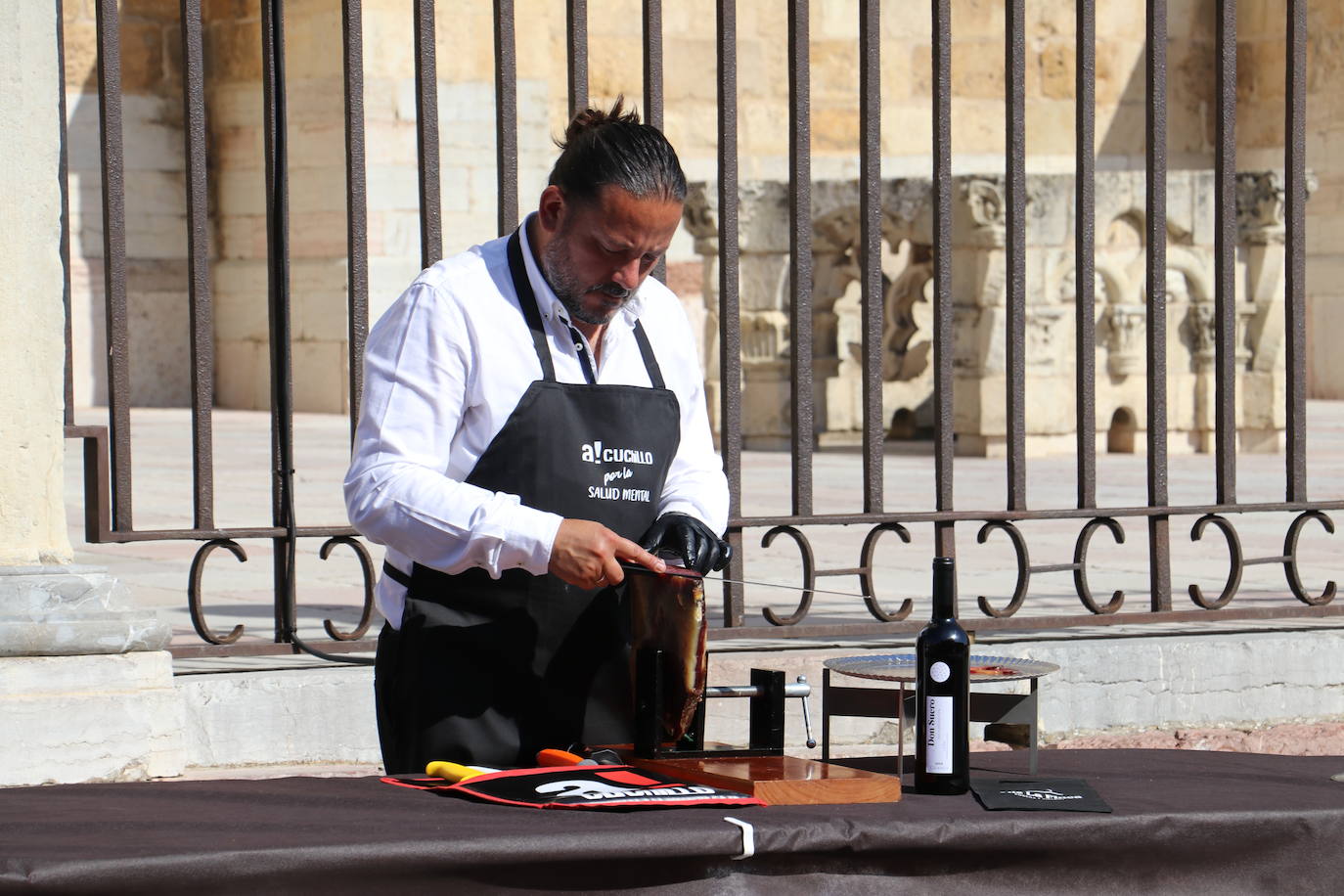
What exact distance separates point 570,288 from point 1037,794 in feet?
3.10

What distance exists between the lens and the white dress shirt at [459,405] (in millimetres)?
2670

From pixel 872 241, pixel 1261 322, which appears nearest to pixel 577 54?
pixel 872 241

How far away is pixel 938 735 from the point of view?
2.57 meters

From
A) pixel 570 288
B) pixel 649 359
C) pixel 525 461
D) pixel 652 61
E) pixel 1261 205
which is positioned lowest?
pixel 525 461

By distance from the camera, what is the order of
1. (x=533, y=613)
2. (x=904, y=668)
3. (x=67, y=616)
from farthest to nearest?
1. (x=67, y=616)
2. (x=533, y=613)
3. (x=904, y=668)

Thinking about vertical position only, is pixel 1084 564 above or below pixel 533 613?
below

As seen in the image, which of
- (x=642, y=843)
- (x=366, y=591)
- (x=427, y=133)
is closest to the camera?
(x=642, y=843)

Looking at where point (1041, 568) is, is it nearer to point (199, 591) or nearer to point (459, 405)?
point (199, 591)

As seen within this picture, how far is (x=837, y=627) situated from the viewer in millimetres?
5059

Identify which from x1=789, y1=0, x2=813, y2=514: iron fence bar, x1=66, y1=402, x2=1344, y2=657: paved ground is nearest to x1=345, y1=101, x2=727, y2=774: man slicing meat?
x1=66, y1=402, x2=1344, y2=657: paved ground

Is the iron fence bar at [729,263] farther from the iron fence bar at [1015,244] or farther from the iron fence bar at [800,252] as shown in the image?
the iron fence bar at [1015,244]

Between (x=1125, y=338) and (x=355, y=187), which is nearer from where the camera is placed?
(x=355, y=187)

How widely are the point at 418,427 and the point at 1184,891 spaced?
3.83 ft

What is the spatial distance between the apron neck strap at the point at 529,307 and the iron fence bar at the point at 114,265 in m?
1.82
